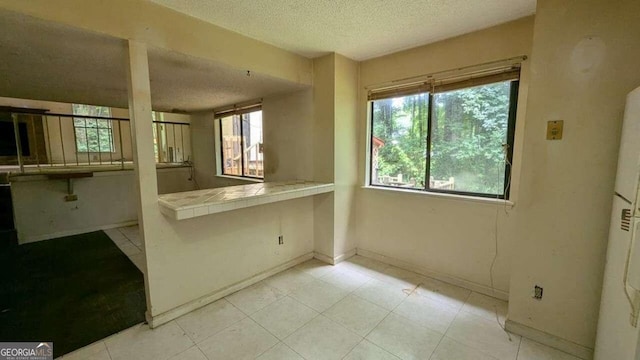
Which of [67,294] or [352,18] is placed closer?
[352,18]

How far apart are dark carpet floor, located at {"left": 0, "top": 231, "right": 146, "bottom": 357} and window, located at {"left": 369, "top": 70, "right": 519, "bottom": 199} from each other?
293cm

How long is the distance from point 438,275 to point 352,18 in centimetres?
263

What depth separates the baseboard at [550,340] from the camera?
172 centimetres

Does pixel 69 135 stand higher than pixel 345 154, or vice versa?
pixel 69 135

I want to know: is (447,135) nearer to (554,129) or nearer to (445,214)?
(445,214)

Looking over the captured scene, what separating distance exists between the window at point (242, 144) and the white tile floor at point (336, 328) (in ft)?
7.02

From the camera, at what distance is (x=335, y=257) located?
3.16 meters

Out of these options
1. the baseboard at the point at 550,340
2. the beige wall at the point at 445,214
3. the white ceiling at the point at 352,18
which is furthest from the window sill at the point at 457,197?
the white ceiling at the point at 352,18

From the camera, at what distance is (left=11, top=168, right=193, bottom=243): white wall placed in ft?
12.3

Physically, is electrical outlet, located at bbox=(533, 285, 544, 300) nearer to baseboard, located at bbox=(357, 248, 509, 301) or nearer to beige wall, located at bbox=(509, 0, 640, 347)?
beige wall, located at bbox=(509, 0, 640, 347)

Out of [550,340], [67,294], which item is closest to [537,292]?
[550,340]

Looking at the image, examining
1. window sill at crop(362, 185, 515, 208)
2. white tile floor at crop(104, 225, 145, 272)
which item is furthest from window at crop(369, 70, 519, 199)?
white tile floor at crop(104, 225, 145, 272)

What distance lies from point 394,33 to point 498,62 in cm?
93

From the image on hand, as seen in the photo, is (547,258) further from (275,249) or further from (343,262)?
(275,249)
